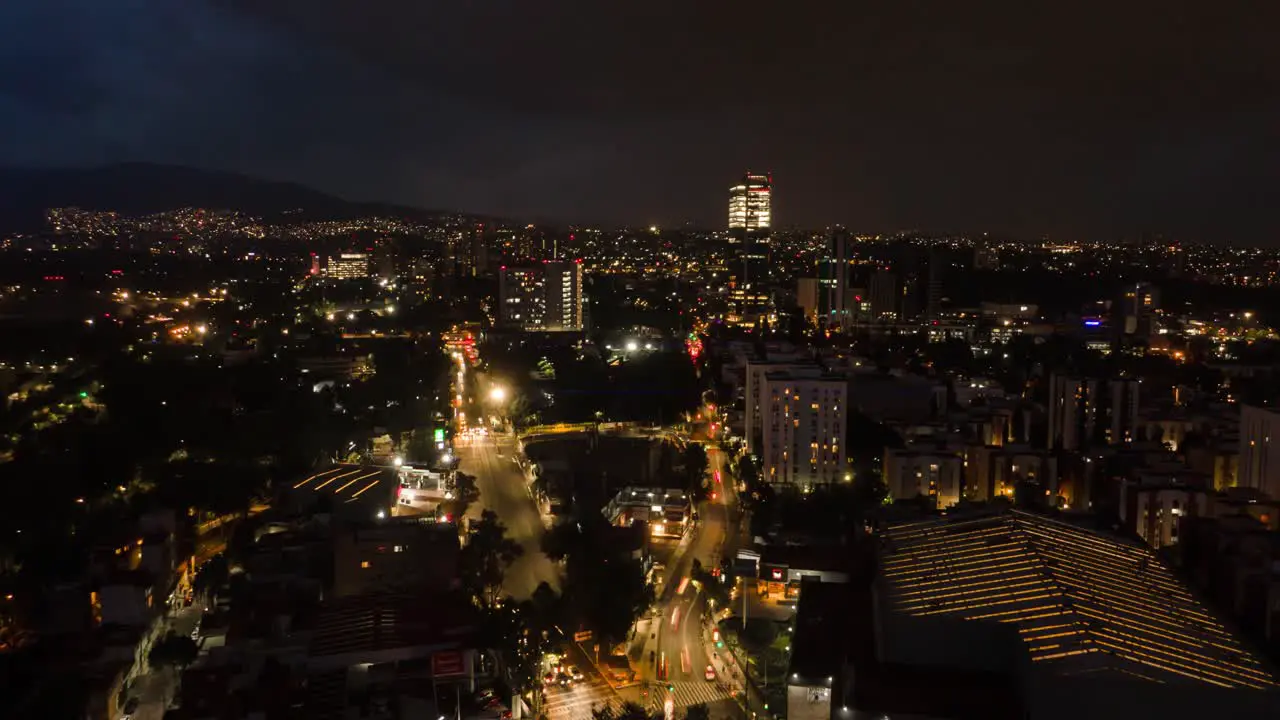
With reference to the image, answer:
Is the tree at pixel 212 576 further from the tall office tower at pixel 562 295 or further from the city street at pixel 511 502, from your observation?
the tall office tower at pixel 562 295

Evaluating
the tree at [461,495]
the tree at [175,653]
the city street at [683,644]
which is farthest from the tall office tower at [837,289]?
the tree at [175,653]

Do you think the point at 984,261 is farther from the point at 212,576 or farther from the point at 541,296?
the point at 212,576

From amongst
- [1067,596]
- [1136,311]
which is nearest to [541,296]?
[1136,311]

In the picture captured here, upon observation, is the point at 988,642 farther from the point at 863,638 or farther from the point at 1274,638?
the point at 1274,638

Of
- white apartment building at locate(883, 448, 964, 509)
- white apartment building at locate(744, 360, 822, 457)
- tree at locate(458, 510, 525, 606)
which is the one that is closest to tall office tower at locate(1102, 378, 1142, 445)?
white apartment building at locate(883, 448, 964, 509)

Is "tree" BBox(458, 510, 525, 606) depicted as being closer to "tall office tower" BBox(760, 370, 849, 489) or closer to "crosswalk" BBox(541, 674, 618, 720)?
"crosswalk" BBox(541, 674, 618, 720)

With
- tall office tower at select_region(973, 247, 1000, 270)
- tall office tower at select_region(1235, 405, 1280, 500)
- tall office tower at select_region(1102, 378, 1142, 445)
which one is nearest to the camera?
tall office tower at select_region(1235, 405, 1280, 500)
